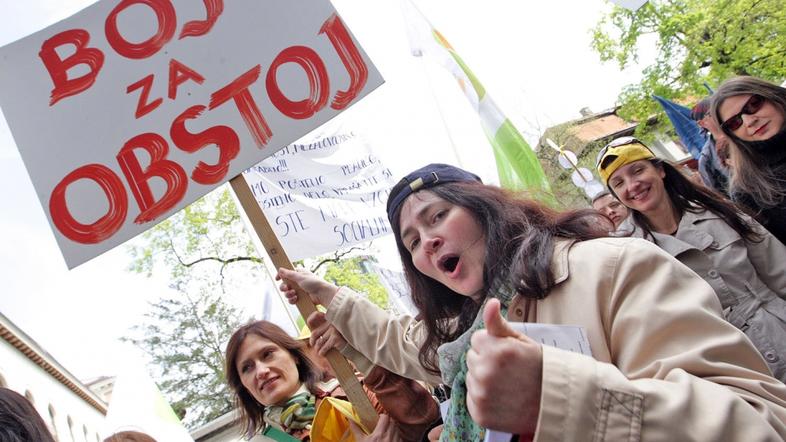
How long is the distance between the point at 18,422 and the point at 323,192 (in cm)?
303

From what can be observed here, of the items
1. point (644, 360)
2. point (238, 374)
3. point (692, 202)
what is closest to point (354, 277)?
point (238, 374)

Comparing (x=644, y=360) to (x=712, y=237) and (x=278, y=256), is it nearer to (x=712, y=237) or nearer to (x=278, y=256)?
(x=278, y=256)

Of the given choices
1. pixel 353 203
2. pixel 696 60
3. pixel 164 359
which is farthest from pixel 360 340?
→ pixel 164 359

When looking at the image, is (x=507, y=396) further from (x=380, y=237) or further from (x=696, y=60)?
(x=696, y=60)

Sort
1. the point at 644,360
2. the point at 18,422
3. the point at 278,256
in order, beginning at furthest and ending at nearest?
1. the point at 278,256
2. the point at 18,422
3. the point at 644,360

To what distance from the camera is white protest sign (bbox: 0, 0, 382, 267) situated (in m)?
1.95

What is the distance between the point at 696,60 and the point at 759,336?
1641cm

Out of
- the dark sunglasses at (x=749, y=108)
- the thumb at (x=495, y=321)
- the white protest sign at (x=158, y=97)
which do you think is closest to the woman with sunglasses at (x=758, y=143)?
the dark sunglasses at (x=749, y=108)

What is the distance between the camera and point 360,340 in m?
2.12

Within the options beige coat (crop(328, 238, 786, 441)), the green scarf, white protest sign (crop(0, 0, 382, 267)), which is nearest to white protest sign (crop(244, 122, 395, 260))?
white protest sign (crop(0, 0, 382, 267))

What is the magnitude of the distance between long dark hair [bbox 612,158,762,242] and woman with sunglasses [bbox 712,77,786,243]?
0.71 ft

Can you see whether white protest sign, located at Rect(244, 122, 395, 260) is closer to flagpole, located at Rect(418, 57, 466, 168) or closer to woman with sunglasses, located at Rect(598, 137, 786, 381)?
flagpole, located at Rect(418, 57, 466, 168)

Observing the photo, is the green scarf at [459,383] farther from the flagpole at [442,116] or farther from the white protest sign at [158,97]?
the flagpole at [442,116]

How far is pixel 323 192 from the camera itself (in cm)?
Answer: 426
